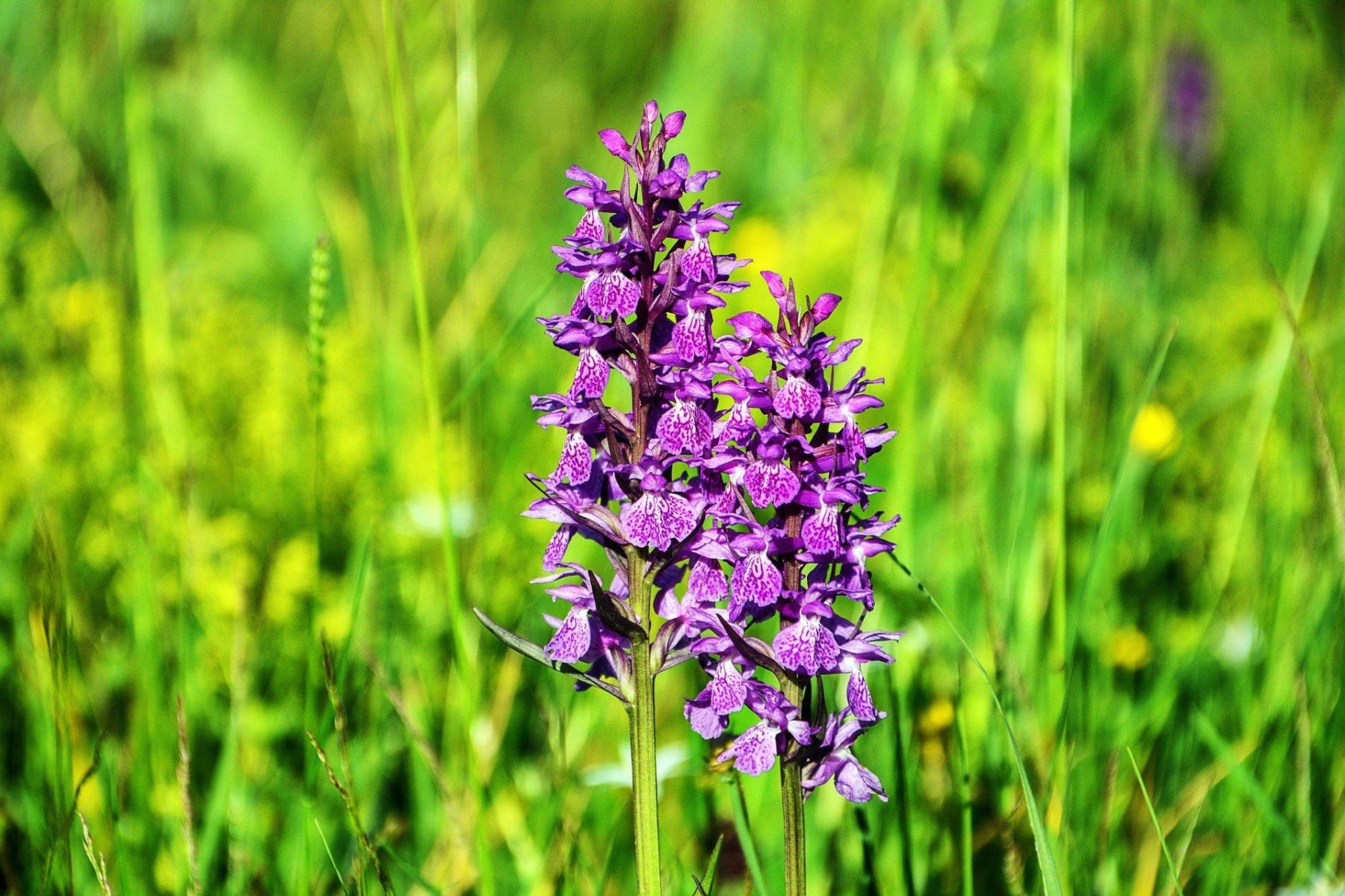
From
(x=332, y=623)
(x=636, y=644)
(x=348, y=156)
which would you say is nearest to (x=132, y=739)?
(x=332, y=623)

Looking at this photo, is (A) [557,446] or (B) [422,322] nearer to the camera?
(B) [422,322]

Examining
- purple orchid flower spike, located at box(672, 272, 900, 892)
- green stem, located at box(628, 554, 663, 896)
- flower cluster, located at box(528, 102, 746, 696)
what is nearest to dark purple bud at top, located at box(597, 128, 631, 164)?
flower cluster, located at box(528, 102, 746, 696)

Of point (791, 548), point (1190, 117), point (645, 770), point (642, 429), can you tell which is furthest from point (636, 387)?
point (1190, 117)

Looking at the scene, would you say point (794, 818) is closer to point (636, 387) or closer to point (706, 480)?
point (706, 480)

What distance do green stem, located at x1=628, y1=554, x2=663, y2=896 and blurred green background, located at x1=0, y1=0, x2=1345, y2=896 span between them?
0.23m

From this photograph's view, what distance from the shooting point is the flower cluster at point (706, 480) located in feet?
3.52

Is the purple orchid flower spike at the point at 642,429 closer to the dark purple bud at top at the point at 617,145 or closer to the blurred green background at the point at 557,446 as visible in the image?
the dark purple bud at top at the point at 617,145

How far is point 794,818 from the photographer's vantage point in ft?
3.62

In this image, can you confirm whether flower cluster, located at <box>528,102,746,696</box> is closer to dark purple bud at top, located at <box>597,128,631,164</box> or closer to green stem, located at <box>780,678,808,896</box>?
dark purple bud at top, located at <box>597,128,631,164</box>

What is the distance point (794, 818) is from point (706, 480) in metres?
0.34

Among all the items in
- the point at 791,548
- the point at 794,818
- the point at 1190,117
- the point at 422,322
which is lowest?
the point at 794,818

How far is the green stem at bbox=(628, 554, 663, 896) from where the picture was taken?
111 centimetres

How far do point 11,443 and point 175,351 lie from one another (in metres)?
0.73

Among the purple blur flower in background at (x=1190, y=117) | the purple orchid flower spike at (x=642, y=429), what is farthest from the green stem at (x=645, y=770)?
the purple blur flower in background at (x=1190, y=117)
